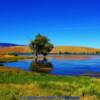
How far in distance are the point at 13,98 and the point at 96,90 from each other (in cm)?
807

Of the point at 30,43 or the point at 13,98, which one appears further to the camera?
the point at 30,43

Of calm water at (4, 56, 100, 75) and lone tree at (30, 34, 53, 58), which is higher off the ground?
lone tree at (30, 34, 53, 58)

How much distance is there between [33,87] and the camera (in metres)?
24.4

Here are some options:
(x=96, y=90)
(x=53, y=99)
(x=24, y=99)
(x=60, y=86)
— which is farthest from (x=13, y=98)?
(x=60, y=86)

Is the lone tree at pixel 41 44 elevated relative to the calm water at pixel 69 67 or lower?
elevated

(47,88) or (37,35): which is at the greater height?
(37,35)

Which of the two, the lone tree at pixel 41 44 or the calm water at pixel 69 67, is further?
the lone tree at pixel 41 44

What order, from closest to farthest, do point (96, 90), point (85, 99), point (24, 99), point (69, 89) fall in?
point (24, 99)
point (85, 99)
point (96, 90)
point (69, 89)

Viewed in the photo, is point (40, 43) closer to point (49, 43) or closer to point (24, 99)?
point (49, 43)

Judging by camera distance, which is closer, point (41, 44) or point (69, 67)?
point (69, 67)

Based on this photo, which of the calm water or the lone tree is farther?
the lone tree

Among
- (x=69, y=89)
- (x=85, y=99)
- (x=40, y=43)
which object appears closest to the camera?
(x=85, y=99)

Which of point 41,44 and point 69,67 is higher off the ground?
point 41,44

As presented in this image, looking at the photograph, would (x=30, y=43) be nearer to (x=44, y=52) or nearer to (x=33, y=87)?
(x=44, y=52)
